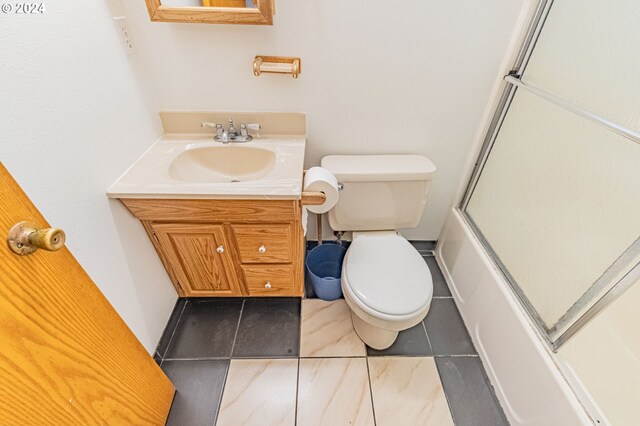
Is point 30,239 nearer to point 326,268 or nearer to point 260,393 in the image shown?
point 260,393

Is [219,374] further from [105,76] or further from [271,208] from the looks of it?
[105,76]


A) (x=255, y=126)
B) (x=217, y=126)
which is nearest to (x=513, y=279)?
(x=255, y=126)

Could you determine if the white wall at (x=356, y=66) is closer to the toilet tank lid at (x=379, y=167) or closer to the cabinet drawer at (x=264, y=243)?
the toilet tank lid at (x=379, y=167)

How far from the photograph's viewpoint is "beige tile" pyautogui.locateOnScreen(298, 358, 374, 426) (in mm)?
1104

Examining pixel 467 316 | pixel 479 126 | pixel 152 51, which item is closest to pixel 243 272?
pixel 152 51

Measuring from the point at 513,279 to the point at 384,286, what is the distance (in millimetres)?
572

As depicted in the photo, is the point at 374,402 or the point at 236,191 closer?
the point at 236,191

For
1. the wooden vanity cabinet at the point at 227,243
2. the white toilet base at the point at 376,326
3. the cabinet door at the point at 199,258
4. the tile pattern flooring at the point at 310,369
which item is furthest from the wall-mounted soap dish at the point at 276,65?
the tile pattern flooring at the point at 310,369

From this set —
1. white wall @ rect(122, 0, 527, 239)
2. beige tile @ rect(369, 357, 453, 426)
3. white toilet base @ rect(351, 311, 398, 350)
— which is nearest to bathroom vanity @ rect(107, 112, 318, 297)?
white wall @ rect(122, 0, 527, 239)

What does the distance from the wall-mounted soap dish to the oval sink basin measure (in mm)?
323

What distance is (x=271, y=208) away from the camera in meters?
0.99

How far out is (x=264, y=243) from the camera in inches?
44.4

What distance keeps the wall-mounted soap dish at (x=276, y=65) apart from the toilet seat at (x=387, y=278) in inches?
32.0

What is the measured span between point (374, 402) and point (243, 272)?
788mm
